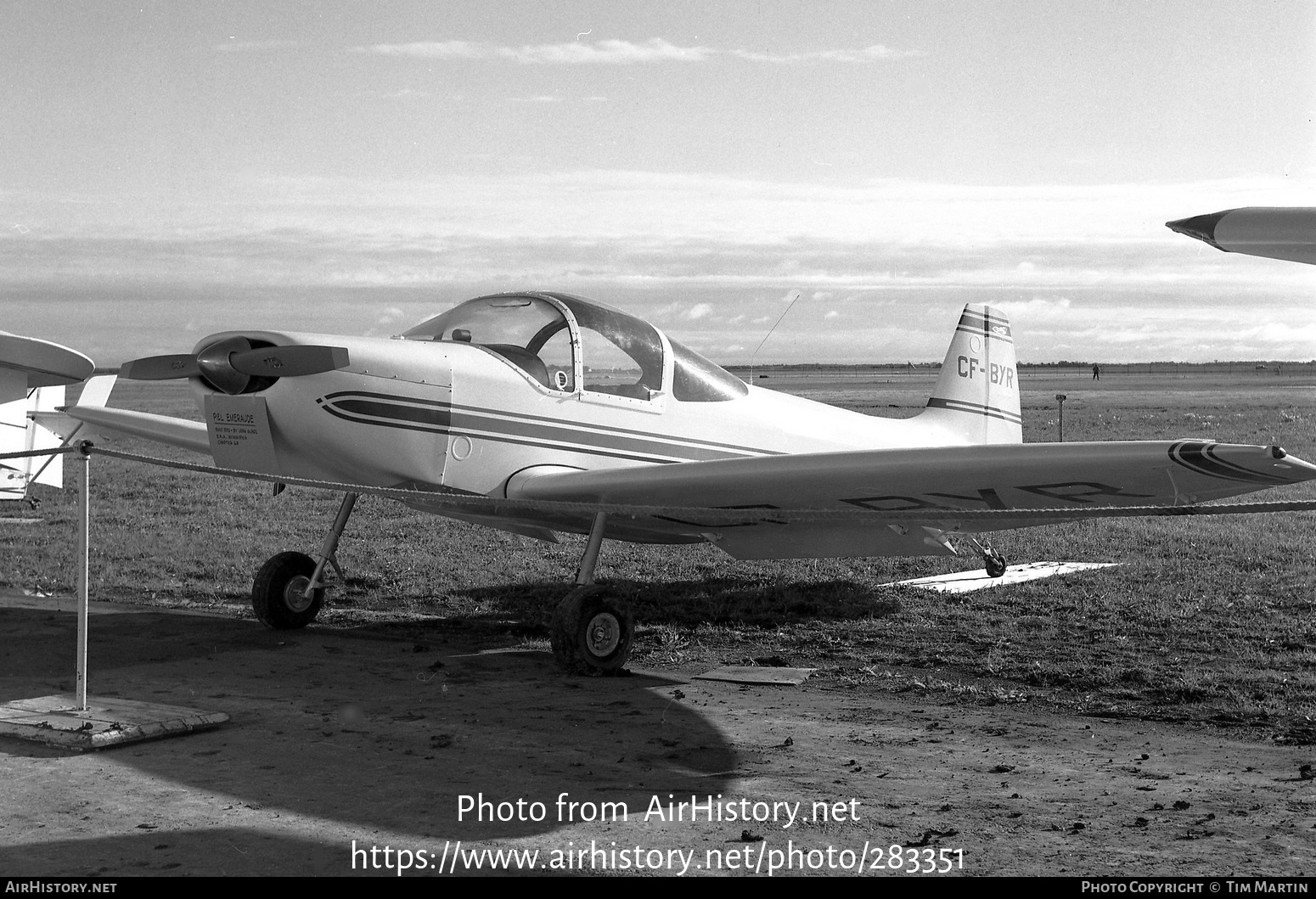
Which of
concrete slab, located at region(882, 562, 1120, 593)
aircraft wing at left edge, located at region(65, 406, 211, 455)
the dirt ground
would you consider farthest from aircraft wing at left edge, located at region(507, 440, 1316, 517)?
aircraft wing at left edge, located at region(65, 406, 211, 455)

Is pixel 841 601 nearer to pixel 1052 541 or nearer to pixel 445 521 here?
pixel 1052 541

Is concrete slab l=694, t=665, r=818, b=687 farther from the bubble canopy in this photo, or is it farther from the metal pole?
the metal pole

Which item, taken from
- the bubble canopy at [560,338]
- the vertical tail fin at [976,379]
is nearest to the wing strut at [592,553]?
the bubble canopy at [560,338]

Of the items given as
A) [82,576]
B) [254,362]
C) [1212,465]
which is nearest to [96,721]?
[82,576]

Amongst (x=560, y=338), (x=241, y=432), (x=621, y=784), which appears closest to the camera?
(x=621, y=784)

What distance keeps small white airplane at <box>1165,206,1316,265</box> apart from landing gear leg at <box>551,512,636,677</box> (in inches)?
182

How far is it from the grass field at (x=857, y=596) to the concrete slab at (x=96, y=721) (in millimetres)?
2611

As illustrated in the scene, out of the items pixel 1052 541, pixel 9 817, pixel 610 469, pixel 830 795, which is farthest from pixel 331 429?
pixel 1052 541

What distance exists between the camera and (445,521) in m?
13.2

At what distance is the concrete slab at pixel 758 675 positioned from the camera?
256 inches

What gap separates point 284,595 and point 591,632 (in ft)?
8.28

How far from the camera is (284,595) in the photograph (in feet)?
26.0

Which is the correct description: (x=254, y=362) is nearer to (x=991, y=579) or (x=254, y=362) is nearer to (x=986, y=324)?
(x=991, y=579)

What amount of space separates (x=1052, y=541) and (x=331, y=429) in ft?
25.0
